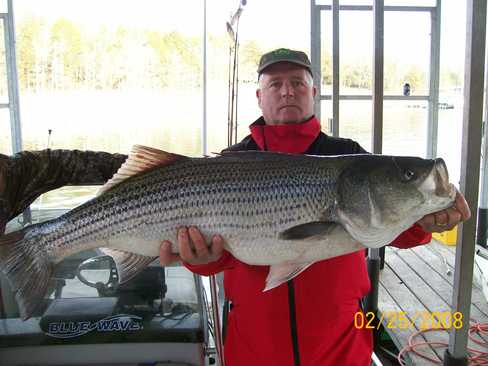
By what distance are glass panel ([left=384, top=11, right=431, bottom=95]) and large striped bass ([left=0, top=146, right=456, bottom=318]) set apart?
6.36m

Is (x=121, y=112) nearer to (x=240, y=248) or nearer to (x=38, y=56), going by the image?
(x=38, y=56)

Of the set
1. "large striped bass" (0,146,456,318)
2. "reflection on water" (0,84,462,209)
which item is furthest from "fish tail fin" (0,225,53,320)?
"reflection on water" (0,84,462,209)

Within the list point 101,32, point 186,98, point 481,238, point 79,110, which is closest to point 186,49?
point 186,98

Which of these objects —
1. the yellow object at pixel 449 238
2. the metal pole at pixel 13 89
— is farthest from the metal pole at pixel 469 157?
the metal pole at pixel 13 89

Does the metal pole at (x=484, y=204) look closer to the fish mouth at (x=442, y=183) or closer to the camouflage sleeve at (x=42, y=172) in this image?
the fish mouth at (x=442, y=183)

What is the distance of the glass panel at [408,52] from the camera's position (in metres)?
7.93

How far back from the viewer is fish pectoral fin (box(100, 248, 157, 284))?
2180 mm

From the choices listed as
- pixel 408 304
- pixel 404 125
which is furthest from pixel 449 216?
pixel 404 125

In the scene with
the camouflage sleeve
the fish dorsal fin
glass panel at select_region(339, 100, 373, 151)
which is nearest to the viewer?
the fish dorsal fin

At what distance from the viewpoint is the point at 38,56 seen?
638cm

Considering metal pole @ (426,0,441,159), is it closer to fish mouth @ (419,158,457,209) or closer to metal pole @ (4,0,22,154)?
metal pole @ (4,0,22,154)

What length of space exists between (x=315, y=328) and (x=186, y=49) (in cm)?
552

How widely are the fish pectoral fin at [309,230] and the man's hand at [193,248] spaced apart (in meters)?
0.31
